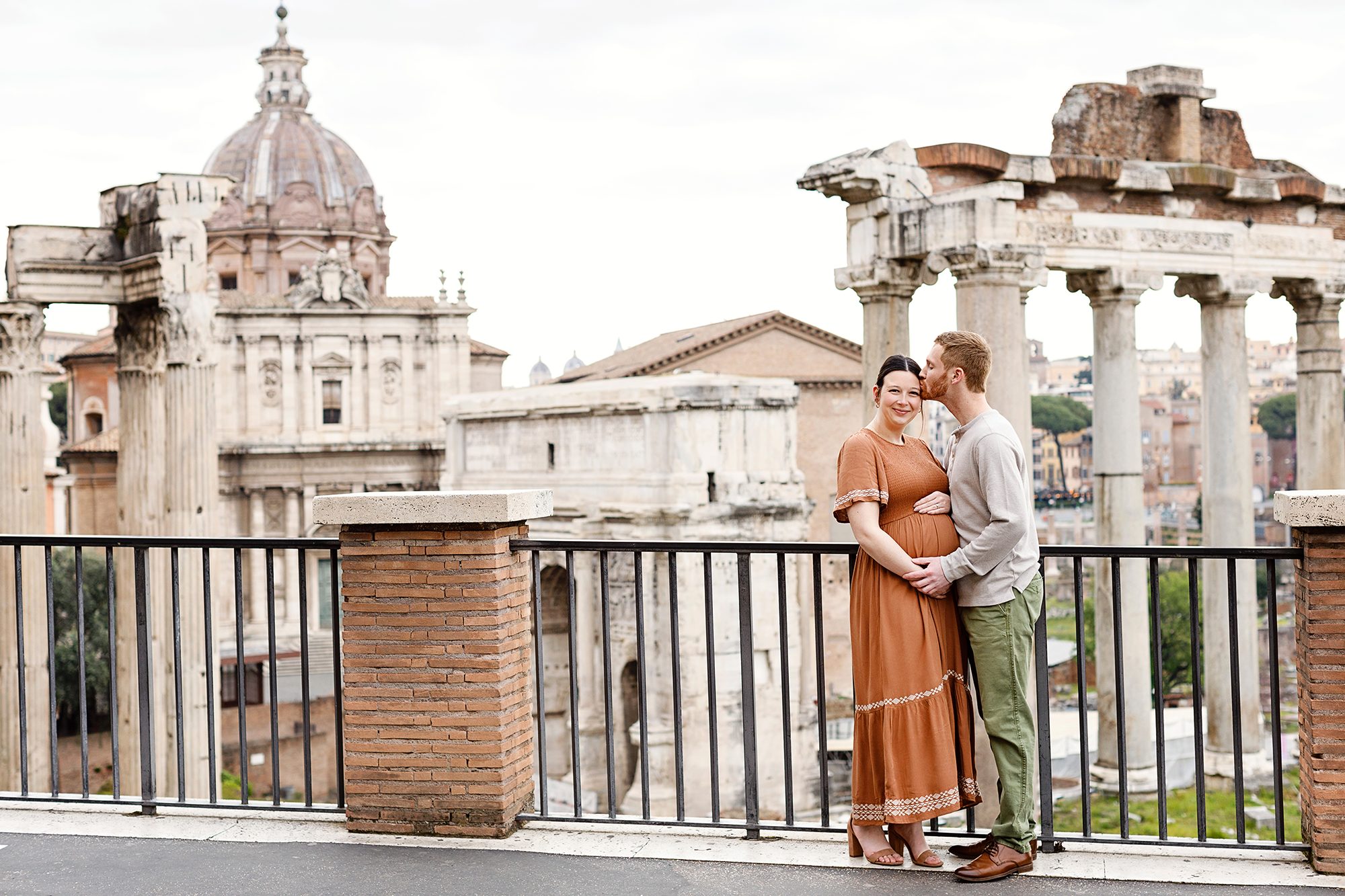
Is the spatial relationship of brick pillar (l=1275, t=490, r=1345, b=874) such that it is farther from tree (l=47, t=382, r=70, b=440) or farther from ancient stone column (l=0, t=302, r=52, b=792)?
tree (l=47, t=382, r=70, b=440)

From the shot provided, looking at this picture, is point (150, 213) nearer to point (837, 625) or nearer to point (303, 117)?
point (837, 625)

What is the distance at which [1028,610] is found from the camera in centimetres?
Result: 500

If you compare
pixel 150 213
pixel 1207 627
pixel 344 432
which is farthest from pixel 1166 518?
pixel 150 213

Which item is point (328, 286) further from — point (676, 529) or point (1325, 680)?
point (1325, 680)

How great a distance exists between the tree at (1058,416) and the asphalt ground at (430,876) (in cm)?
8342

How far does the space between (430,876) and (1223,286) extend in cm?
1311

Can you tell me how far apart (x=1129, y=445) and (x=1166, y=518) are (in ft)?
227

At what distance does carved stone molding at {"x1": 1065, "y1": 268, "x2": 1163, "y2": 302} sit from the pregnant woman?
36.1ft

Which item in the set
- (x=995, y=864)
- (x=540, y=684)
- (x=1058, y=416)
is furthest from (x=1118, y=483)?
(x=1058, y=416)

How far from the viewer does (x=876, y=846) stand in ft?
16.9

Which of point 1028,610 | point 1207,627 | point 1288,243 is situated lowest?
point 1207,627

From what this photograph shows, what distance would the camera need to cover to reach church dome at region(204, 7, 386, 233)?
5753 cm

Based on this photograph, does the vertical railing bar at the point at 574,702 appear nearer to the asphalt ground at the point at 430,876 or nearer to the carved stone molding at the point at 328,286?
the asphalt ground at the point at 430,876

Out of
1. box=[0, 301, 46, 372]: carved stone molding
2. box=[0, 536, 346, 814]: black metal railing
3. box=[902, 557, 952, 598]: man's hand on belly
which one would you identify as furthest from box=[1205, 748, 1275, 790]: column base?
box=[0, 301, 46, 372]: carved stone molding
